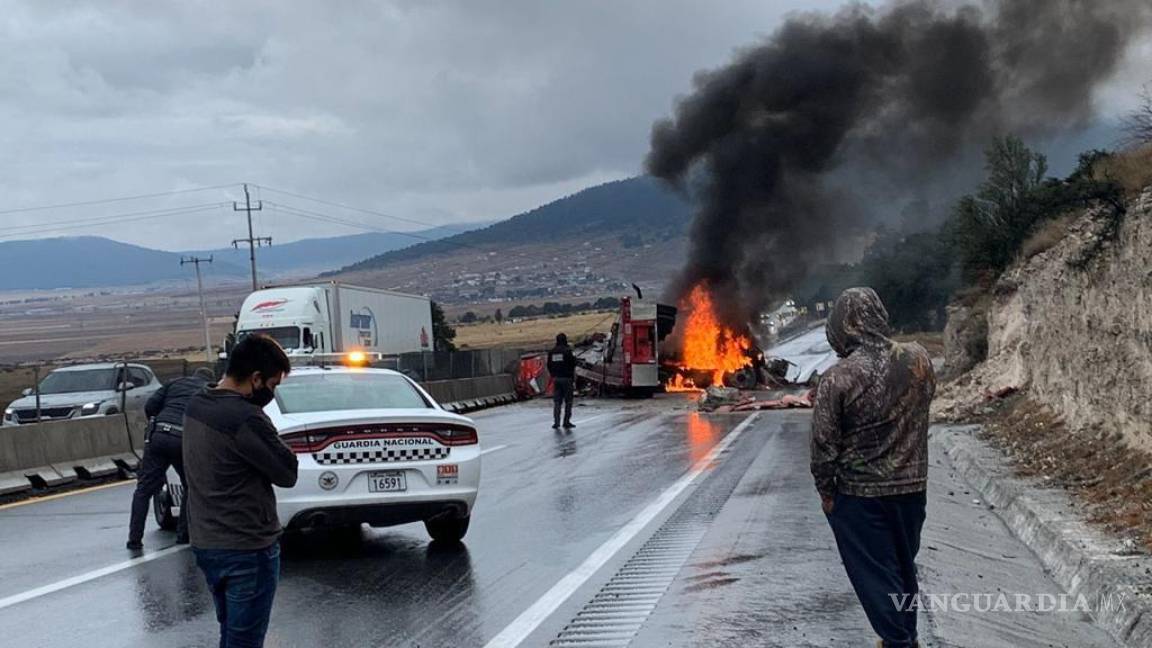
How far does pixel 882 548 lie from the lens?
5375mm

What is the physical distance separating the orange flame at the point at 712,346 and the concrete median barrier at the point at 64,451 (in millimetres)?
23627

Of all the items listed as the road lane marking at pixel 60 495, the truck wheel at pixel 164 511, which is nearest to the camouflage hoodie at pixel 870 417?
the truck wheel at pixel 164 511

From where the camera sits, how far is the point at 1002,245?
28688mm

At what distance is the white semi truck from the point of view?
29625 millimetres

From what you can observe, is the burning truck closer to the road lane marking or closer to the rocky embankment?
the rocky embankment

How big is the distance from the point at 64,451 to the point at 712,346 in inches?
1036

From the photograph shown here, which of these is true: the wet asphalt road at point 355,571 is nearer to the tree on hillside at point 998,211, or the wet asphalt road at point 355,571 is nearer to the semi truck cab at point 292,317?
the semi truck cab at point 292,317

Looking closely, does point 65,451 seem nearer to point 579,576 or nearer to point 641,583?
point 579,576

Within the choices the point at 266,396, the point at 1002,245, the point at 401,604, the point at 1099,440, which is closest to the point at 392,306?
the point at 1002,245

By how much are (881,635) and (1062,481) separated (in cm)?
696

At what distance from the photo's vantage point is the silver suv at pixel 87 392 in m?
22.5

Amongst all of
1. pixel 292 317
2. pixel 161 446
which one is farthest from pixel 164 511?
pixel 292 317

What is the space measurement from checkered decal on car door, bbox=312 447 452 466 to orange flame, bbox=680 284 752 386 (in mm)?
29478

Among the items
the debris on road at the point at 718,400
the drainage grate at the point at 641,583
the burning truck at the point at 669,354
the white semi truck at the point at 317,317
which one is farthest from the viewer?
the burning truck at the point at 669,354
